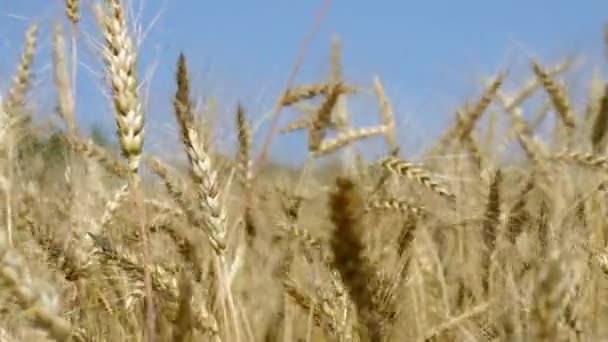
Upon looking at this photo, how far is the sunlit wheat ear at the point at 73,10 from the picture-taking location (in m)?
1.84

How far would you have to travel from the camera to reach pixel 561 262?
71 cm

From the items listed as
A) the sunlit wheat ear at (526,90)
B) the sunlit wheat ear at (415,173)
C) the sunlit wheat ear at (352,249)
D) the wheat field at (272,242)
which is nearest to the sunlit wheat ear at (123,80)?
the wheat field at (272,242)

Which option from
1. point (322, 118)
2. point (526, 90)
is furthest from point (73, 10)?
point (526, 90)

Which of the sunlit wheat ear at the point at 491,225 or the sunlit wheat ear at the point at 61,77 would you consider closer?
the sunlit wheat ear at the point at 491,225

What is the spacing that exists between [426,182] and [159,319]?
1.74ft

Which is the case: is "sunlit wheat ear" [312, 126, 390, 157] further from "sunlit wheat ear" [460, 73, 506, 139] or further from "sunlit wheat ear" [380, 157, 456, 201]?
"sunlit wheat ear" [460, 73, 506, 139]

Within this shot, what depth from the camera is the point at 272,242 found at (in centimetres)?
169

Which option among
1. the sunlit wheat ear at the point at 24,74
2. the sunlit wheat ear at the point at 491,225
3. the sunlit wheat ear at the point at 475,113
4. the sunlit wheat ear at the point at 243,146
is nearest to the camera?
the sunlit wheat ear at the point at 491,225

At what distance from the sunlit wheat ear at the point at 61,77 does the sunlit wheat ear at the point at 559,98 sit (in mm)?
1225

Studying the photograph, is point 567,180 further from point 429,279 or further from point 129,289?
point 129,289

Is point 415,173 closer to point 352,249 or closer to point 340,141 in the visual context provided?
point 340,141

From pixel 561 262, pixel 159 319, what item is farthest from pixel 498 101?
pixel 561 262

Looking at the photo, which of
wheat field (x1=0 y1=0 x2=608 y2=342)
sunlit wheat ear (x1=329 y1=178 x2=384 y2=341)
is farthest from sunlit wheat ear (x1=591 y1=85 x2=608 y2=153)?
sunlit wheat ear (x1=329 y1=178 x2=384 y2=341)

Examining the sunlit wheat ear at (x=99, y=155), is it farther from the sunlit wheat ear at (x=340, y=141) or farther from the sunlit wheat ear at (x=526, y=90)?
the sunlit wheat ear at (x=526, y=90)
